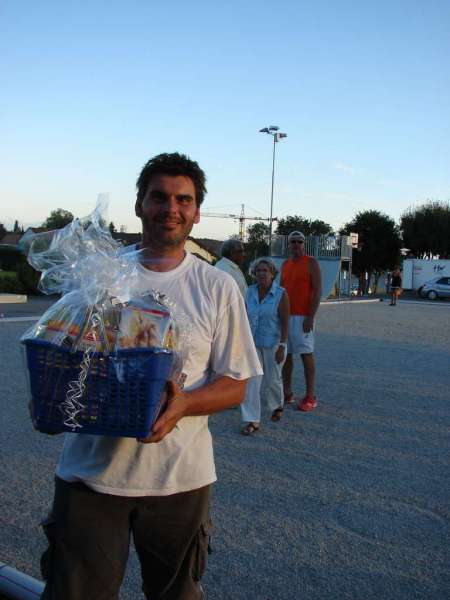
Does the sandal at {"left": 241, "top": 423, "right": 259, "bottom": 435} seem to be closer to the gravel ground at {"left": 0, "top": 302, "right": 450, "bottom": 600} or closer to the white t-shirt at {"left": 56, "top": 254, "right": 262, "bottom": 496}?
the gravel ground at {"left": 0, "top": 302, "right": 450, "bottom": 600}

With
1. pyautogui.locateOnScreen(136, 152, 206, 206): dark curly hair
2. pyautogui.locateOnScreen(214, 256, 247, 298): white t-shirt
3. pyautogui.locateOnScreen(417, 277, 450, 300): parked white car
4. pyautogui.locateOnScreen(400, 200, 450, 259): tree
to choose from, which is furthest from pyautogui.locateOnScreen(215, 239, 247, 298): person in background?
pyautogui.locateOnScreen(400, 200, 450, 259): tree

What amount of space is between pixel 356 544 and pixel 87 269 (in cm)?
251

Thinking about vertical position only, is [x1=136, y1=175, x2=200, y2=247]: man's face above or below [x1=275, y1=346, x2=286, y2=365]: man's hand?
above

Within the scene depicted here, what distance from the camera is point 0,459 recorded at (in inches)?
197

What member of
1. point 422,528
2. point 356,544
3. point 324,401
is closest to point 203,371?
point 356,544

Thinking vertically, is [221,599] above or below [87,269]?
below

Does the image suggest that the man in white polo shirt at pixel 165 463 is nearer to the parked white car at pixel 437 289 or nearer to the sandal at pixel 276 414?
the sandal at pixel 276 414

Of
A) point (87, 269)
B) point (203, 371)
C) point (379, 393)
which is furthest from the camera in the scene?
point (379, 393)

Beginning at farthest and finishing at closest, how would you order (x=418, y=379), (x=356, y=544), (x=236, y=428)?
(x=418, y=379), (x=236, y=428), (x=356, y=544)

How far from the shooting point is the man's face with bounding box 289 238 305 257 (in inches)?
287

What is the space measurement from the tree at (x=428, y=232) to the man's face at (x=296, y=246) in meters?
55.3

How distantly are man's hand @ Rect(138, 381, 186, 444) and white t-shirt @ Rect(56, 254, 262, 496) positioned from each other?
17 cm

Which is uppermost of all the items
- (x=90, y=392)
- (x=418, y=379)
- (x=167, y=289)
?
(x=167, y=289)

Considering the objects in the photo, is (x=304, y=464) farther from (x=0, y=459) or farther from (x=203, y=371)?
(x=203, y=371)
